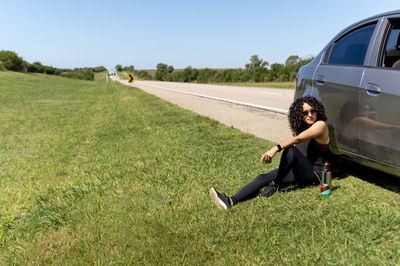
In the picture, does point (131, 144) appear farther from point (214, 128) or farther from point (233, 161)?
point (233, 161)

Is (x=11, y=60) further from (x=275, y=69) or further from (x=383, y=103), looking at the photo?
(x=383, y=103)

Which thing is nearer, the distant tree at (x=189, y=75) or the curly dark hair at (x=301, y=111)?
the curly dark hair at (x=301, y=111)

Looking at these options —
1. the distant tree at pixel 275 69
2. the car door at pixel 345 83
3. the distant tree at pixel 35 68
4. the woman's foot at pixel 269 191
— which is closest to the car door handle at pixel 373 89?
the car door at pixel 345 83

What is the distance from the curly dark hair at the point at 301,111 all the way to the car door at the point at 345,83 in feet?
0.74

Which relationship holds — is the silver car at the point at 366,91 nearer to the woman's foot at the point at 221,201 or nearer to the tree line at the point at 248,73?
the woman's foot at the point at 221,201

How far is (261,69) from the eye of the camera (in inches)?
2488

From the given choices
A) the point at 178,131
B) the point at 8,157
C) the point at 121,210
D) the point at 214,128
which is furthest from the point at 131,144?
the point at 121,210

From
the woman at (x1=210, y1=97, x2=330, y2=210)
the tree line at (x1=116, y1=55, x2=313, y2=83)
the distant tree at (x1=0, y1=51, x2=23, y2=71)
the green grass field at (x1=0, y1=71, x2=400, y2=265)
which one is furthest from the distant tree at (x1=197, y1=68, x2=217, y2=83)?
the woman at (x1=210, y1=97, x2=330, y2=210)

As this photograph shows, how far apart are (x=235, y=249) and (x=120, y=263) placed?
3.05 feet

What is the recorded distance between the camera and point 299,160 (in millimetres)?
3314

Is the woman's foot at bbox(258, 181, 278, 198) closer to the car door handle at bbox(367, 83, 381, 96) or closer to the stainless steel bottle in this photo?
the stainless steel bottle

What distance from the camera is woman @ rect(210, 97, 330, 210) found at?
3299mm

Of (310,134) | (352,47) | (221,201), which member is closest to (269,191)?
(221,201)

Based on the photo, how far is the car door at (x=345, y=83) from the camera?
11.0 ft
